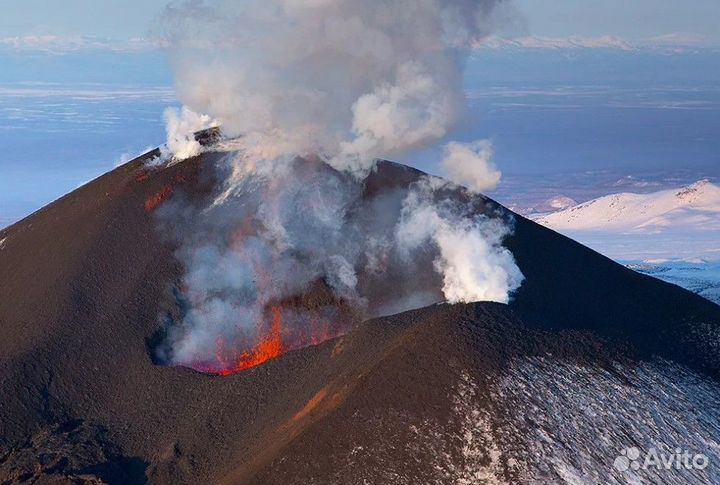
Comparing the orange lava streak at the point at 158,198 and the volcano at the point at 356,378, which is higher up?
the orange lava streak at the point at 158,198

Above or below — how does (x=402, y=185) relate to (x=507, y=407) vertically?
above

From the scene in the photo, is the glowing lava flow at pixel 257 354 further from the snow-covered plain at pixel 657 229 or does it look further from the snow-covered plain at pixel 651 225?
the snow-covered plain at pixel 651 225

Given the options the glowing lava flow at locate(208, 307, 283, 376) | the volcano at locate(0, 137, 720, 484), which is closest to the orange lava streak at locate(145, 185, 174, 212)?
the volcano at locate(0, 137, 720, 484)

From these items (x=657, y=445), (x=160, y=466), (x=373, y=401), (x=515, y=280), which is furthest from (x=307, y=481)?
(x=515, y=280)

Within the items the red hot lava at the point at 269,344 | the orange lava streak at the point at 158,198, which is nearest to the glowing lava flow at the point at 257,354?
the red hot lava at the point at 269,344

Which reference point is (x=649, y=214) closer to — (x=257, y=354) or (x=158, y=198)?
(x=158, y=198)

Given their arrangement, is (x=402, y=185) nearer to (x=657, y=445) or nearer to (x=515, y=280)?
(x=515, y=280)

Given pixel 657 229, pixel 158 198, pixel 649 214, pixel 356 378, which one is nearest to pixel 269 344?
pixel 356 378

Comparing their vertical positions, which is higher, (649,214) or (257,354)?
(649,214)
